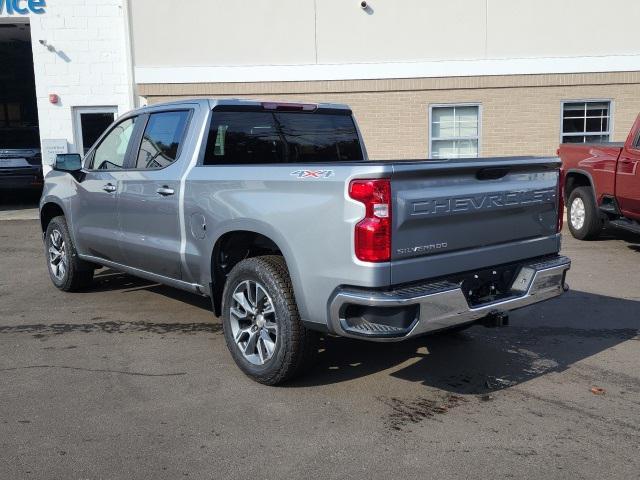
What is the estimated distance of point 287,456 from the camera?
367 centimetres

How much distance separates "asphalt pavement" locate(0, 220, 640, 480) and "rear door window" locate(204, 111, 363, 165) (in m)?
1.58

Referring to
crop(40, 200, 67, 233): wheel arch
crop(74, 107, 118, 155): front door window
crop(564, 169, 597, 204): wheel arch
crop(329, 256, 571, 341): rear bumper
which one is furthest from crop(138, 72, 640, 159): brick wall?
crop(329, 256, 571, 341): rear bumper

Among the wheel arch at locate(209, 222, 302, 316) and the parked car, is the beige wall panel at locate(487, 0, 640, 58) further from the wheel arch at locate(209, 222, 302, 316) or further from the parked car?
the wheel arch at locate(209, 222, 302, 316)

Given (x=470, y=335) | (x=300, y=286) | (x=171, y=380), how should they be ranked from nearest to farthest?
1. (x=300, y=286)
2. (x=171, y=380)
3. (x=470, y=335)

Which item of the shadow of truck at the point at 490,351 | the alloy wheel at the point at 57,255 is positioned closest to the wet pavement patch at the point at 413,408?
the shadow of truck at the point at 490,351

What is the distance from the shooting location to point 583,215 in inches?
415

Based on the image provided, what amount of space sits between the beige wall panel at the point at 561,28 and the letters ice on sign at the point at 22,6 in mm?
10059

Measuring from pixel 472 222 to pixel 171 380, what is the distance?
2.37m

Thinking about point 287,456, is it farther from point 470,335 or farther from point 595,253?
point 595,253

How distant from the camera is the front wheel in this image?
4324 mm

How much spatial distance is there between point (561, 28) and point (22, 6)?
477 inches

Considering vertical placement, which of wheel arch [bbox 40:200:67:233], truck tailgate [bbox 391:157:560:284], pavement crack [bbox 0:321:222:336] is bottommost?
pavement crack [bbox 0:321:222:336]

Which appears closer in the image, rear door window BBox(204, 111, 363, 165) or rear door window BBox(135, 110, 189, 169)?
rear door window BBox(204, 111, 363, 165)

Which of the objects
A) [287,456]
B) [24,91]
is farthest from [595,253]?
[24,91]
